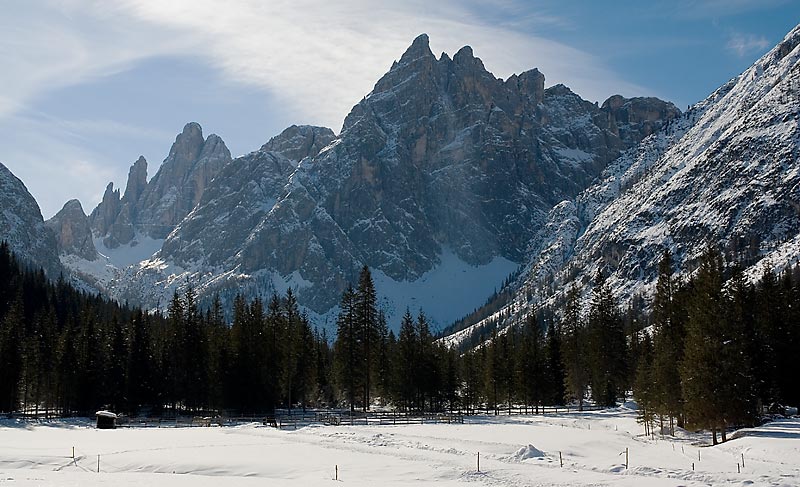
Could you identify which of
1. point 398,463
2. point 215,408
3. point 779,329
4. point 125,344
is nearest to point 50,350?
point 125,344

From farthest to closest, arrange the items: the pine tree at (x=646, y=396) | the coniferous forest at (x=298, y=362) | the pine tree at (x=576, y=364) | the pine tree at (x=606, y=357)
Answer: the pine tree at (x=576, y=364) → the pine tree at (x=606, y=357) → the coniferous forest at (x=298, y=362) → the pine tree at (x=646, y=396)

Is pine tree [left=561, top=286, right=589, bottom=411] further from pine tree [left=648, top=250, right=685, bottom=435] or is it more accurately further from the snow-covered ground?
the snow-covered ground

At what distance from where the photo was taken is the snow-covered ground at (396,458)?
36.5 meters

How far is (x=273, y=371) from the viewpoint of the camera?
282 ft

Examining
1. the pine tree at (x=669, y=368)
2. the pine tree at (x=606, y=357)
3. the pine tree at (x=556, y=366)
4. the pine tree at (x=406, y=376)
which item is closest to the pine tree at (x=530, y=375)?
the pine tree at (x=556, y=366)

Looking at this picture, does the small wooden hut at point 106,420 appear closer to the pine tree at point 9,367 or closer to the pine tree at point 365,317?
the pine tree at point 9,367

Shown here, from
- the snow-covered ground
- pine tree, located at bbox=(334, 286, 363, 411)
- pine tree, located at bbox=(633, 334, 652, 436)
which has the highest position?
pine tree, located at bbox=(334, 286, 363, 411)

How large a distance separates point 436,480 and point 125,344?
194ft

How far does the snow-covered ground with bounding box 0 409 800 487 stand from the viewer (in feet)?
120

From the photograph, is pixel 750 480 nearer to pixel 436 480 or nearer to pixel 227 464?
pixel 436 480

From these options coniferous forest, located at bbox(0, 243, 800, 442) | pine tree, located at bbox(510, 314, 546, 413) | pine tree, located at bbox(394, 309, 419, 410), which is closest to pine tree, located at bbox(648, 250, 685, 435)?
coniferous forest, located at bbox(0, 243, 800, 442)

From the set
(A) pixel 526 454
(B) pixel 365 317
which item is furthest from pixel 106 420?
(A) pixel 526 454

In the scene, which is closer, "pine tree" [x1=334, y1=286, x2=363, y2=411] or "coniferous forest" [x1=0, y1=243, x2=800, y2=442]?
"coniferous forest" [x1=0, y1=243, x2=800, y2=442]

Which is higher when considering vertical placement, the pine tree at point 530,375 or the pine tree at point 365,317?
the pine tree at point 365,317
